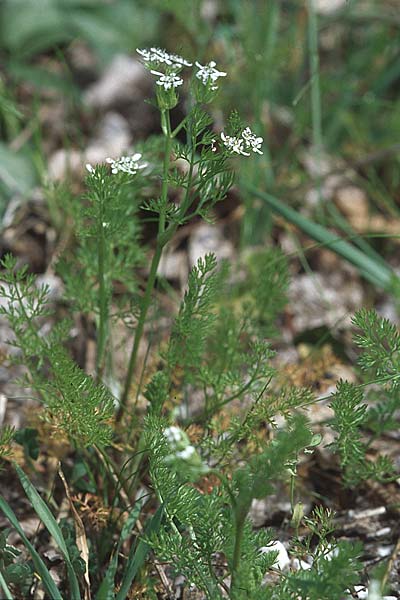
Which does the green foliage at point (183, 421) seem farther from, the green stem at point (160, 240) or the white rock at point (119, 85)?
the white rock at point (119, 85)

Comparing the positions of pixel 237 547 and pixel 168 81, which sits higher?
pixel 168 81

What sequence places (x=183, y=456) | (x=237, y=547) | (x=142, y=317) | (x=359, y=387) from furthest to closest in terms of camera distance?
(x=142, y=317) < (x=359, y=387) < (x=237, y=547) < (x=183, y=456)

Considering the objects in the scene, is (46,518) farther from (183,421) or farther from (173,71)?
(173,71)

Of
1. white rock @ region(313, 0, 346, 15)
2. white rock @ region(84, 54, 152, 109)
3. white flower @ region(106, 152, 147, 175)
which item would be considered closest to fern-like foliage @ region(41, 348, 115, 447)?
white flower @ region(106, 152, 147, 175)

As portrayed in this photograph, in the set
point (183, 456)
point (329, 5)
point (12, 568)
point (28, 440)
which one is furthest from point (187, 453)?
point (329, 5)

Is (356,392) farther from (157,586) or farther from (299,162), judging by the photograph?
(299,162)

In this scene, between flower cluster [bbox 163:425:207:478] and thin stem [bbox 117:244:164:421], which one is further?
thin stem [bbox 117:244:164:421]

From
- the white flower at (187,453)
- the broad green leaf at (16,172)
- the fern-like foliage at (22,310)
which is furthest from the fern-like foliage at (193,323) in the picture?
the broad green leaf at (16,172)

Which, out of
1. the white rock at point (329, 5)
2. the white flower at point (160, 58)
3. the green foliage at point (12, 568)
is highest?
the white rock at point (329, 5)

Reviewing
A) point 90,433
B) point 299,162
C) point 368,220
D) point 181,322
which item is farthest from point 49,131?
point 90,433

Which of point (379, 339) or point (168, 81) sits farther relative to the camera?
point (379, 339)

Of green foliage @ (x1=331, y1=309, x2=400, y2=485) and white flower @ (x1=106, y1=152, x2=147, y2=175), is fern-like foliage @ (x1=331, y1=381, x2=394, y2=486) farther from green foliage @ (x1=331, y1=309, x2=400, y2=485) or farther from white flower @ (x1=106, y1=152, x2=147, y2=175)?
white flower @ (x1=106, y1=152, x2=147, y2=175)

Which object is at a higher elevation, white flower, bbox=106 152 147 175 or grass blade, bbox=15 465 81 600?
white flower, bbox=106 152 147 175
